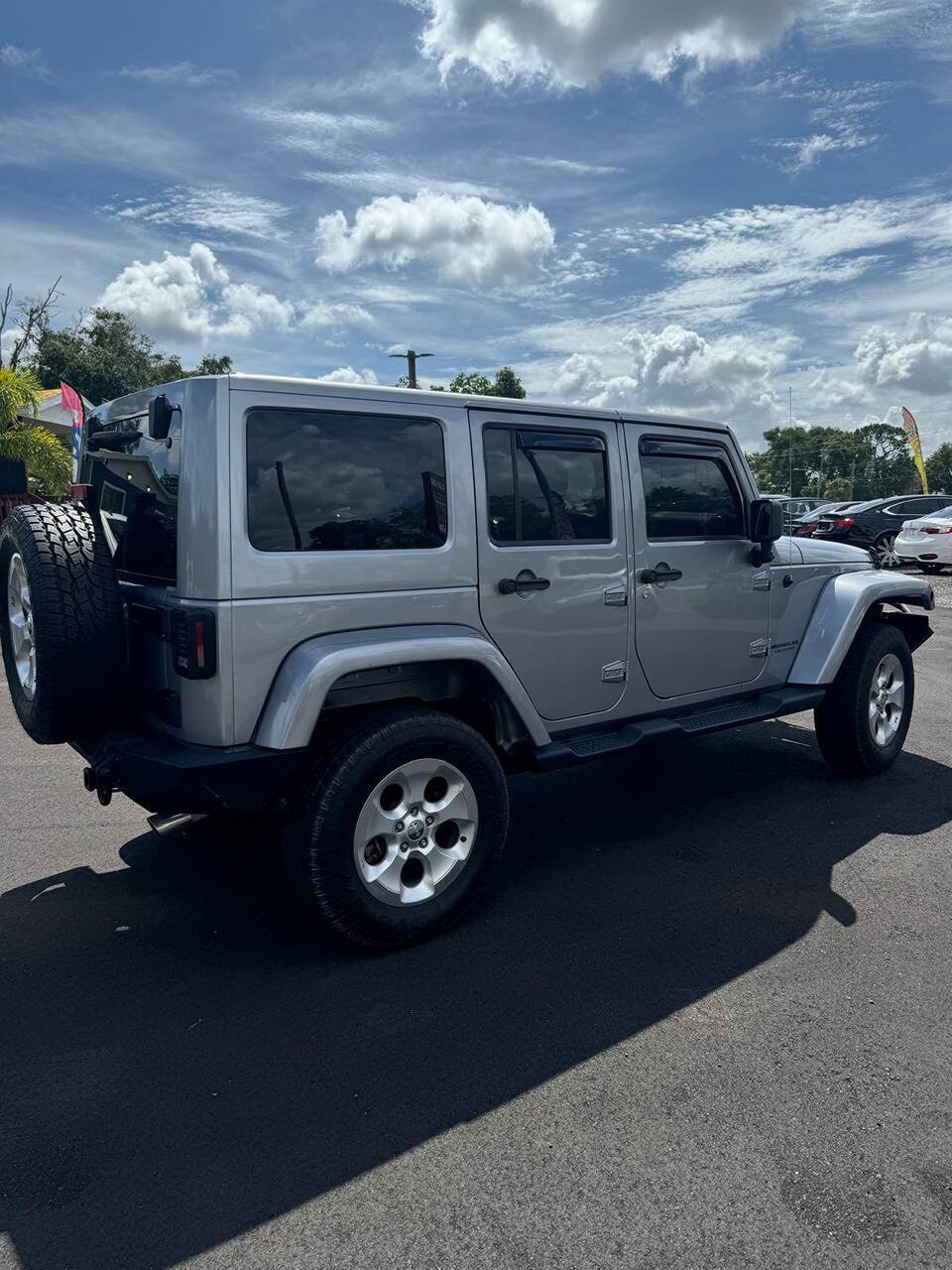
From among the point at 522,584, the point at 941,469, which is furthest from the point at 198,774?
the point at 941,469

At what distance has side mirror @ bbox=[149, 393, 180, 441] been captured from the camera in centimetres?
309

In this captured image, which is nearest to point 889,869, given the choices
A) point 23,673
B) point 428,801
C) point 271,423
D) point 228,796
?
point 428,801

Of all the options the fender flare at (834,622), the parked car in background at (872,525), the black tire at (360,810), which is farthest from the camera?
the parked car in background at (872,525)

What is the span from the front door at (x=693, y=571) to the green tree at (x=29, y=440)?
1482cm

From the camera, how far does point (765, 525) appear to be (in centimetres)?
466

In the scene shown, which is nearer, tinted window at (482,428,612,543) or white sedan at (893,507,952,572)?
tinted window at (482,428,612,543)

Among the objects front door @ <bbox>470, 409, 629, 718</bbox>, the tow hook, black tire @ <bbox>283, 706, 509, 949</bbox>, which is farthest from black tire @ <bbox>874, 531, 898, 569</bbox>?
the tow hook

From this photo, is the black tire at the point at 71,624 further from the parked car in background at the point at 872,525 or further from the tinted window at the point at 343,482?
the parked car in background at the point at 872,525

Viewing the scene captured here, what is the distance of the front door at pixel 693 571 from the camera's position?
168 inches

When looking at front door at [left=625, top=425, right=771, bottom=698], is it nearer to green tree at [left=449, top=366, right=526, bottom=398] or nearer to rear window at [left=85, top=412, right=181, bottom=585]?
rear window at [left=85, top=412, right=181, bottom=585]

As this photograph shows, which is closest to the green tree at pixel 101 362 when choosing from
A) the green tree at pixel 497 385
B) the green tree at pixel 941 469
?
the green tree at pixel 497 385

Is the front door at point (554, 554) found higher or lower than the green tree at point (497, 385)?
lower

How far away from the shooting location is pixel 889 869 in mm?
4059

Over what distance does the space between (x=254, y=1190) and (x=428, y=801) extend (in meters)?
1.45
